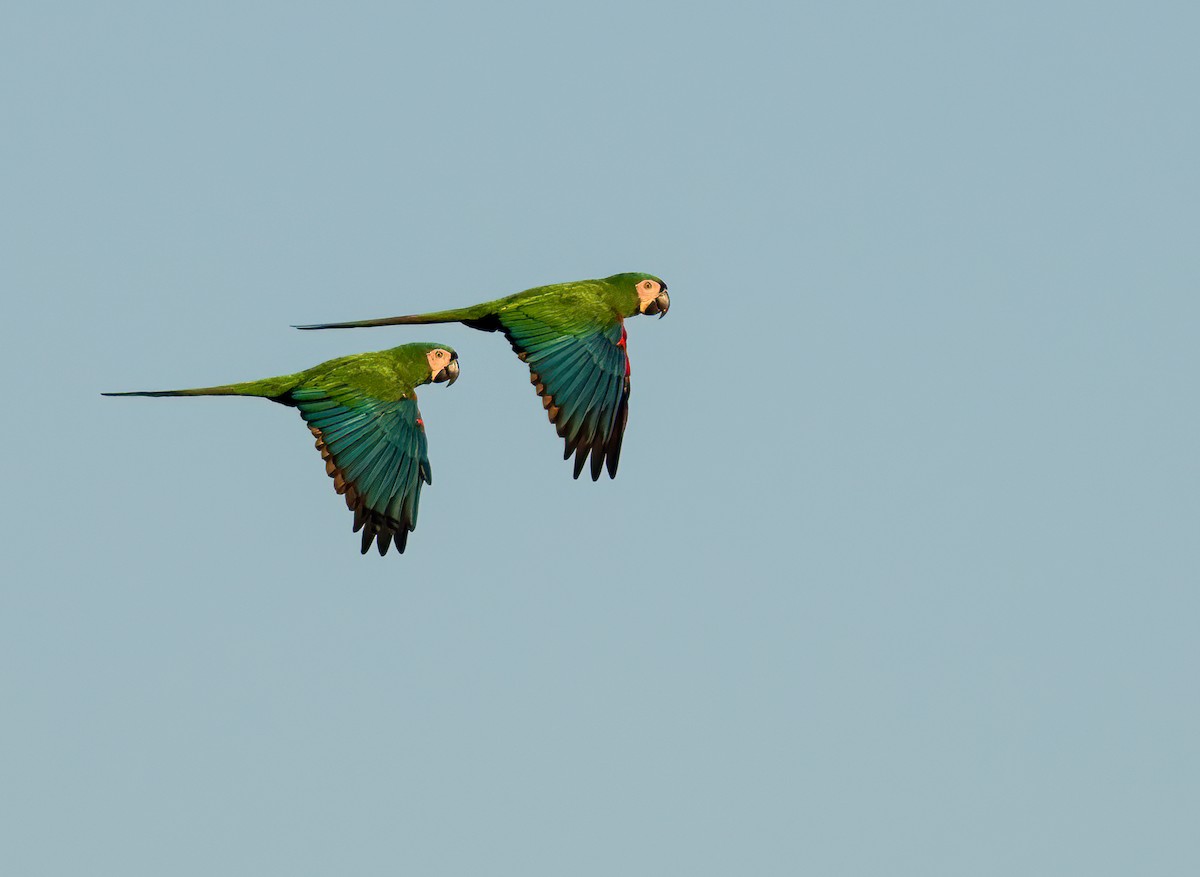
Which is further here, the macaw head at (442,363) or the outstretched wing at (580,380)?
the macaw head at (442,363)

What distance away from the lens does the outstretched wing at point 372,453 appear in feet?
141

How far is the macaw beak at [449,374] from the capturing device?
46688 millimetres

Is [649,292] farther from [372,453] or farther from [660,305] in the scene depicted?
[372,453]

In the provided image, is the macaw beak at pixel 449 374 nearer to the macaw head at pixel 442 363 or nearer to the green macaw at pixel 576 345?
the macaw head at pixel 442 363

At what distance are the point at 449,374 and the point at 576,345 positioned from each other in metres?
3.73

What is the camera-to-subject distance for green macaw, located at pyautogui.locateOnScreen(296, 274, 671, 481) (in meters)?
43.0

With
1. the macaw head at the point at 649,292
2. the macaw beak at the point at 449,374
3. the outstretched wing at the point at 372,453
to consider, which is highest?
the macaw head at the point at 649,292

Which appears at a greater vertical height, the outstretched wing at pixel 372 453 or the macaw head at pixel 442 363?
the macaw head at pixel 442 363

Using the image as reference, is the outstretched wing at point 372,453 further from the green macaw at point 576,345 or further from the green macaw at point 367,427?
the green macaw at point 576,345

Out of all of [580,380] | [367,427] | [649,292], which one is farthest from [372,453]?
[649,292]

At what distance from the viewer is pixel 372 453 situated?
142 ft

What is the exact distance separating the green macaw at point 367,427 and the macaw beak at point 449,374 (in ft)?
2.63

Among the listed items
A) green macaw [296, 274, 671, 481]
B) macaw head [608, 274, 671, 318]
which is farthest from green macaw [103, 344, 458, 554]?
macaw head [608, 274, 671, 318]

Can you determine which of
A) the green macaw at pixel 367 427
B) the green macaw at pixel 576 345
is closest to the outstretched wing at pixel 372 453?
the green macaw at pixel 367 427
